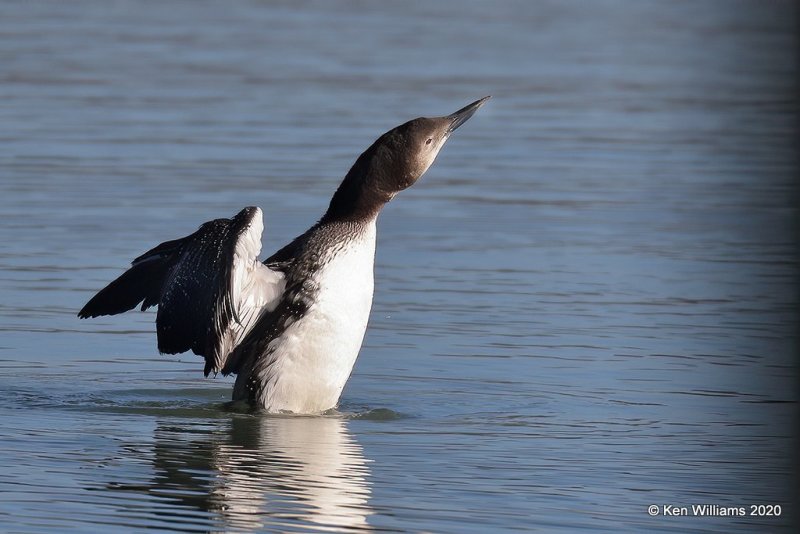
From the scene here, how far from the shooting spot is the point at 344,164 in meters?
12.8

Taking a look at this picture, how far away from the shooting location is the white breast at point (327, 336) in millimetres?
7027

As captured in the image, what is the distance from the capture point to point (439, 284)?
9.66m

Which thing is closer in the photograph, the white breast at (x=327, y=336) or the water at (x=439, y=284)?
the water at (x=439, y=284)

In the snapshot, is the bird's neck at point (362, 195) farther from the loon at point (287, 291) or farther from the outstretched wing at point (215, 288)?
the outstretched wing at point (215, 288)

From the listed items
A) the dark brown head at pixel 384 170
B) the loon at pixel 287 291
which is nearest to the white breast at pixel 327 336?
the loon at pixel 287 291

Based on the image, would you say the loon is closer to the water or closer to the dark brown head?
the dark brown head

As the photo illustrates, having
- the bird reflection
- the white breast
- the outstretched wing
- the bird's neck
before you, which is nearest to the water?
the bird reflection

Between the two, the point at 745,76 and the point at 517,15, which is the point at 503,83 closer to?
the point at 745,76

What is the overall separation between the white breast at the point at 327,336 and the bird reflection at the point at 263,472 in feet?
0.39

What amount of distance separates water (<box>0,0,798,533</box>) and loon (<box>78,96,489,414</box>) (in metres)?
0.20

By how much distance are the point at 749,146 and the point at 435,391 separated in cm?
793

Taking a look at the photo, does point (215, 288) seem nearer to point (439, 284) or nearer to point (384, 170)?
point (384, 170)

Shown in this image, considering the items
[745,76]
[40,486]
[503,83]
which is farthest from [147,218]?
[745,76]

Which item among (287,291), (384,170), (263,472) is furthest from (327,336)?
(263,472)
